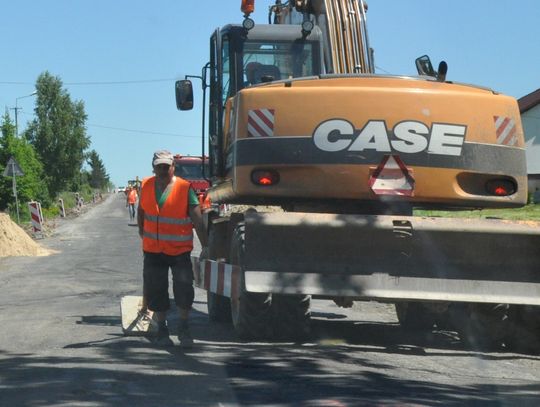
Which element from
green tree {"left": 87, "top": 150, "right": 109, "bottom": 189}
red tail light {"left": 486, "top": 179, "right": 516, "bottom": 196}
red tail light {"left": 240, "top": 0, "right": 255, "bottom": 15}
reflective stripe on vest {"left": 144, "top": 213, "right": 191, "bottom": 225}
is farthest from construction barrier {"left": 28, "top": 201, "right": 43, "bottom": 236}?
green tree {"left": 87, "top": 150, "right": 109, "bottom": 189}

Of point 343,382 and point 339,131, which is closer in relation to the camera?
point 343,382

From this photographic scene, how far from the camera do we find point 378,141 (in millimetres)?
8242

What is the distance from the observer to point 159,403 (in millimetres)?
6039

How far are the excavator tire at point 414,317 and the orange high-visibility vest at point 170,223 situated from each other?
2.91 metres

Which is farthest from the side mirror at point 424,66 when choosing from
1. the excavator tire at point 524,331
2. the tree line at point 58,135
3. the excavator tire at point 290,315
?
the tree line at point 58,135

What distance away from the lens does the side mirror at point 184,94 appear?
1028cm

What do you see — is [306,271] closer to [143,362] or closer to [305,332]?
[305,332]

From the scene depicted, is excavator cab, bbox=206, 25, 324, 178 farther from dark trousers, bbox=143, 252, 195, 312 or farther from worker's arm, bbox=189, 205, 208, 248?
dark trousers, bbox=143, 252, 195, 312

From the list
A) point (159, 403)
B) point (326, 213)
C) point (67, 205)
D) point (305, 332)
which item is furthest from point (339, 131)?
point (67, 205)

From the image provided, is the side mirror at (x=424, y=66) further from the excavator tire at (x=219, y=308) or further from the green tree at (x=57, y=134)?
the green tree at (x=57, y=134)

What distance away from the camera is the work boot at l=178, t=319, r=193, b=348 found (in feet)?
27.4

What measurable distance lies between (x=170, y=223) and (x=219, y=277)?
36.3 inches

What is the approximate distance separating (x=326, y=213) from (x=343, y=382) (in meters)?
2.40

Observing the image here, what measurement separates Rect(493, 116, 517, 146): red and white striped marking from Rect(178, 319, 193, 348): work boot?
3.18 meters
